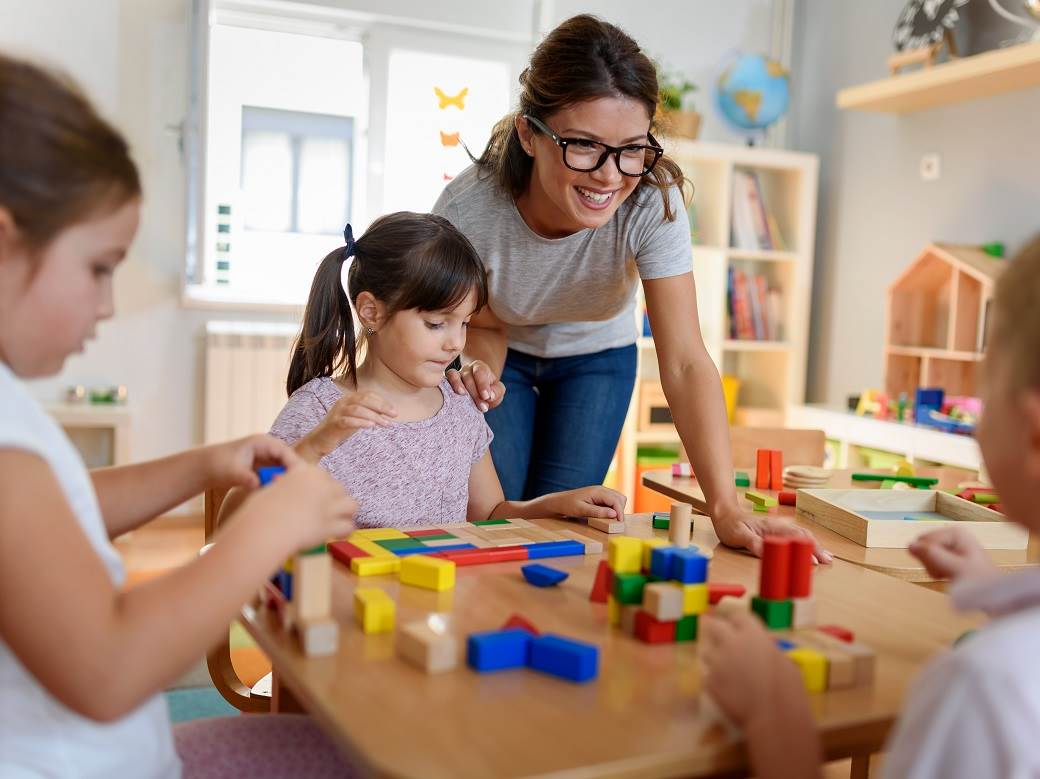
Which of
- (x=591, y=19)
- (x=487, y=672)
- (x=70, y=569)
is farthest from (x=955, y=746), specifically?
(x=591, y=19)

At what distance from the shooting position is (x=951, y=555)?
1.04 m

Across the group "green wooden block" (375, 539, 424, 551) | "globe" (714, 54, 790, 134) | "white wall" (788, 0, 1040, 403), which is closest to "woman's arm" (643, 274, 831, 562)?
"green wooden block" (375, 539, 424, 551)

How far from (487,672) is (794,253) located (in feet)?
13.3

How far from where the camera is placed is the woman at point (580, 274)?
67.4 inches

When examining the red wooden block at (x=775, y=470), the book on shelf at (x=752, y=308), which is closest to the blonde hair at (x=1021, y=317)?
the red wooden block at (x=775, y=470)

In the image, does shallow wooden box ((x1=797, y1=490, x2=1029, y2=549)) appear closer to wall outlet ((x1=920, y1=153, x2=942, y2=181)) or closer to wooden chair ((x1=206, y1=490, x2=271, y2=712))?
wooden chair ((x1=206, y1=490, x2=271, y2=712))

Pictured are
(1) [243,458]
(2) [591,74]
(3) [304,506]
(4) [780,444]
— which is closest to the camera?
(3) [304,506]

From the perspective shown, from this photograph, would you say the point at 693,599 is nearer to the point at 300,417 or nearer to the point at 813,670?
the point at 813,670

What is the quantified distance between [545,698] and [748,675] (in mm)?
163

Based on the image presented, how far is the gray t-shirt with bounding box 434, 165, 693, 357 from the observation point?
1870 mm

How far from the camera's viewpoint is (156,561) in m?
3.81

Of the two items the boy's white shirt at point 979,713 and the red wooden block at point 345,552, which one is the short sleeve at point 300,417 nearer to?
the red wooden block at point 345,552

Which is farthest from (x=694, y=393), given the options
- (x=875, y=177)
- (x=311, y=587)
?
(x=875, y=177)

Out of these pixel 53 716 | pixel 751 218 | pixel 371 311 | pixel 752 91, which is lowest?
pixel 53 716
